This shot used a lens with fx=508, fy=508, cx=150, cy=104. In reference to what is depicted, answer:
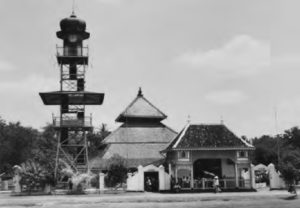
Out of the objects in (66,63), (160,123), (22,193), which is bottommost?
(22,193)

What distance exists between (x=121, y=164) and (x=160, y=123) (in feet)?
57.4

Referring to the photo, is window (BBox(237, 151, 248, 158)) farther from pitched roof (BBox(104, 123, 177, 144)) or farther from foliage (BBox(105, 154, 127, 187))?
pitched roof (BBox(104, 123, 177, 144))

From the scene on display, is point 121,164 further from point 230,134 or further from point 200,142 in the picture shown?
point 230,134

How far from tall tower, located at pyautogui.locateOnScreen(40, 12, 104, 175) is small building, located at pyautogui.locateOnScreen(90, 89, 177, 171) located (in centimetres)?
281

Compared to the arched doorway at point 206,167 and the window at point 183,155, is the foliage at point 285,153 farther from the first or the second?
the window at point 183,155

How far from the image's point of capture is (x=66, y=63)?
4706 centimetres

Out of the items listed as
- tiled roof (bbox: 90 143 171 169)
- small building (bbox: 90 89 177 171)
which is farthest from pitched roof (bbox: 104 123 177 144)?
tiled roof (bbox: 90 143 171 169)

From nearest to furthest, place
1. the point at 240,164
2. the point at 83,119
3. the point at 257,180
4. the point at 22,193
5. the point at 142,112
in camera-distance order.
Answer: the point at 22,193
the point at 240,164
the point at 83,119
the point at 257,180
the point at 142,112

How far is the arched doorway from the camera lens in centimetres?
4328

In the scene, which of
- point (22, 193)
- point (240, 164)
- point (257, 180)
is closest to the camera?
point (22, 193)

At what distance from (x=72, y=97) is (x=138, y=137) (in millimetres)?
10367

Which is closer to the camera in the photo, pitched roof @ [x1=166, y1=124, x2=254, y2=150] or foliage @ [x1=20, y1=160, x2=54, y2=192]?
foliage @ [x1=20, y1=160, x2=54, y2=192]

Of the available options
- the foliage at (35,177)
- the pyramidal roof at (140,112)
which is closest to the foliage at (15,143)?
the pyramidal roof at (140,112)

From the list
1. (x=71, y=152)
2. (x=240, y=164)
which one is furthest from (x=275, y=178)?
(x=71, y=152)
